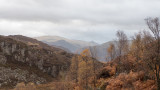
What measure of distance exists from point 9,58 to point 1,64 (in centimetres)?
714

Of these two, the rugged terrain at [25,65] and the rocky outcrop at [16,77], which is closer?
the rocky outcrop at [16,77]

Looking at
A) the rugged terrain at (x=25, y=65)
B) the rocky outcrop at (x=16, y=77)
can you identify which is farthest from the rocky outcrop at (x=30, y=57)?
the rocky outcrop at (x=16, y=77)

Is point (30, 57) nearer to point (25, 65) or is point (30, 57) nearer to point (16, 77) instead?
point (25, 65)

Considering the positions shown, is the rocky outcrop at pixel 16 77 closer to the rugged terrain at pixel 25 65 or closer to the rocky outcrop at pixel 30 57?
the rugged terrain at pixel 25 65

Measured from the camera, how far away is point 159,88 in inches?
1111

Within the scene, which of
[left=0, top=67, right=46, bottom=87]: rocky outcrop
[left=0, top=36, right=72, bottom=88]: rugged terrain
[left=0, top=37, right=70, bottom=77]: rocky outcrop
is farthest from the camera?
[left=0, top=37, right=70, bottom=77]: rocky outcrop

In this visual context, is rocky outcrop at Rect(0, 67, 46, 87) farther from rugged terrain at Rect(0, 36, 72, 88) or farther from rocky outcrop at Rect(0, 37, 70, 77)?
rocky outcrop at Rect(0, 37, 70, 77)

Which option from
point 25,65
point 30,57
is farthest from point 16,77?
point 30,57

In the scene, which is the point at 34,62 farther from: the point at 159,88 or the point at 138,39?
the point at 159,88

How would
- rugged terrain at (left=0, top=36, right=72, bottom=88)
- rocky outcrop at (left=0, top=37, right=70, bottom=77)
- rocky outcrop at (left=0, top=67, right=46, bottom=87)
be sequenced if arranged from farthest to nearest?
rocky outcrop at (left=0, top=37, right=70, bottom=77) → rugged terrain at (left=0, top=36, right=72, bottom=88) → rocky outcrop at (left=0, top=67, right=46, bottom=87)

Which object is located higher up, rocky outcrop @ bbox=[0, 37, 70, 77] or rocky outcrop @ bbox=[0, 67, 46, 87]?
rocky outcrop @ bbox=[0, 37, 70, 77]

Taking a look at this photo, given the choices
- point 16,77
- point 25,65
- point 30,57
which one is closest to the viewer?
point 16,77

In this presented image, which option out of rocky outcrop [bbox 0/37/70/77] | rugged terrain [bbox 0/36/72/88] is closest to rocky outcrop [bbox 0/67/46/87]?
rugged terrain [bbox 0/36/72/88]

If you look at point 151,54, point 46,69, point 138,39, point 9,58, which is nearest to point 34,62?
point 46,69
